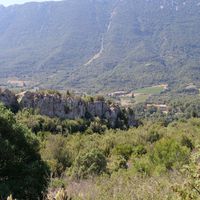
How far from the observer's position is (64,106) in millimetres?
66312

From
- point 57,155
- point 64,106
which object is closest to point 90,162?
point 57,155

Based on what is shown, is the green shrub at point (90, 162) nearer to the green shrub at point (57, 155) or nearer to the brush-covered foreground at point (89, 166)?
the brush-covered foreground at point (89, 166)

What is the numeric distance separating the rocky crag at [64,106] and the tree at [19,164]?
4071 cm

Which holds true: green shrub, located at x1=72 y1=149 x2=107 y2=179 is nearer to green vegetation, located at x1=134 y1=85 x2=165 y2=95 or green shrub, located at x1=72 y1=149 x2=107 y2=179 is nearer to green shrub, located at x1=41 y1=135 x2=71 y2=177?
green shrub, located at x1=41 y1=135 x2=71 y2=177

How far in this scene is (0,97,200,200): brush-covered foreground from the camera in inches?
477

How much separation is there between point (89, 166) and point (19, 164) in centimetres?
1227

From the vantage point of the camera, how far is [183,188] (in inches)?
343

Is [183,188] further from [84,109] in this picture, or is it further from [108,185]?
[84,109]

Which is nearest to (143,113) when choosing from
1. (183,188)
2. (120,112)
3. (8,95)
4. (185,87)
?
(120,112)

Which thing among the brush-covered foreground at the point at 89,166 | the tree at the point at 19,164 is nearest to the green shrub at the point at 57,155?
the brush-covered foreground at the point at 89,166

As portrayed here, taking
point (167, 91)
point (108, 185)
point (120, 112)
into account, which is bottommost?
point (167, 91)

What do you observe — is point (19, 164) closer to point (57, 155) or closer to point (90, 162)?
point (90, 162)

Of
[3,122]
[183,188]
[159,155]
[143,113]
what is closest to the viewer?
[183,188]

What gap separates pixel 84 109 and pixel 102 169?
39.7 m
